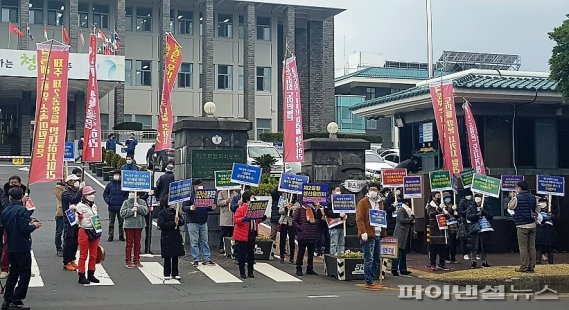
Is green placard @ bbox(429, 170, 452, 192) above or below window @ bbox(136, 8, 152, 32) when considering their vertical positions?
below

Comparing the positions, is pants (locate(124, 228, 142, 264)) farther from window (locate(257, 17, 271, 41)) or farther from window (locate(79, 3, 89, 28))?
window (locate(257, 17, 271, 41))

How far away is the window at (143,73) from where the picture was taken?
53.1 meters

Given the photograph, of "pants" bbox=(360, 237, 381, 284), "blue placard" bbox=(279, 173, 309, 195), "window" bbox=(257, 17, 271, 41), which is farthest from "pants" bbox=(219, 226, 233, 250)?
"window" bbox=(257, 17, 271, 41)

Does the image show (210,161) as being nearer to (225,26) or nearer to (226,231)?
(226,231)

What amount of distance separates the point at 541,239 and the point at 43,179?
1125cm

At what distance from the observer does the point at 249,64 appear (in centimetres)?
5338

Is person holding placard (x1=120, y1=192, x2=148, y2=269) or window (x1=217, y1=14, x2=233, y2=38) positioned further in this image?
window (x1=217, y1=14, x2=233, y2=38)

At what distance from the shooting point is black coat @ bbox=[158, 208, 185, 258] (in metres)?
14.4

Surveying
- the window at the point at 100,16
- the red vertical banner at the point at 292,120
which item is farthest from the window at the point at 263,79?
the red vertical banner at the point at 292,120

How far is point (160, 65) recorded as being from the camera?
51.7 meters

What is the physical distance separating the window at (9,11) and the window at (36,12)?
1.02 metres

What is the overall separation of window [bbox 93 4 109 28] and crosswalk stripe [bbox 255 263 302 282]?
38.3 metres

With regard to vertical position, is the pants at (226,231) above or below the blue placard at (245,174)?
below

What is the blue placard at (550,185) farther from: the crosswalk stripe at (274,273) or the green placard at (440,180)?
the crosswalk stripe at (274,273)
